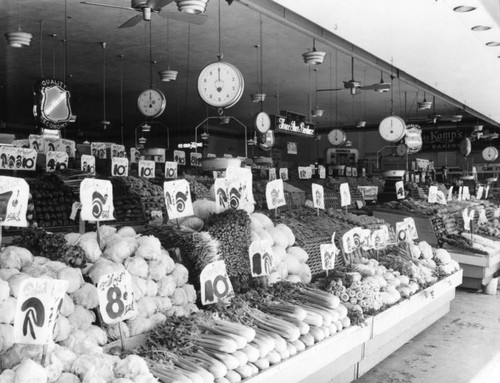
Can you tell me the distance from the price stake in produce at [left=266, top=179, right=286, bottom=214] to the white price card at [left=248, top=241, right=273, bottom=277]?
1.05 meters

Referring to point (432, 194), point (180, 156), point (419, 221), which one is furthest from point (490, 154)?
point (419, 221)

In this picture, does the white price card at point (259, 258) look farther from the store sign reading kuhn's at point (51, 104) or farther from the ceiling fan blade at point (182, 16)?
the store sign reading kuhn's at point (51, 104)

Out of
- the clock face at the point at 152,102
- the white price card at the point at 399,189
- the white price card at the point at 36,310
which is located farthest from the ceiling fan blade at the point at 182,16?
the white price card at the point at 399,189

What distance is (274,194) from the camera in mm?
5000

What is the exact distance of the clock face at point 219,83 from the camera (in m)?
7.17

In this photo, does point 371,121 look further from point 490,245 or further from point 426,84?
point 490,245

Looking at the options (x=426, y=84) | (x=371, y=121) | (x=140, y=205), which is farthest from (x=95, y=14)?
(x=371, y=121)

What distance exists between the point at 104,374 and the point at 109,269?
89 cm

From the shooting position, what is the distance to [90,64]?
12102 millimetres

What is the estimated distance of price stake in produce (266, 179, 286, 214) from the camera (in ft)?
16.2

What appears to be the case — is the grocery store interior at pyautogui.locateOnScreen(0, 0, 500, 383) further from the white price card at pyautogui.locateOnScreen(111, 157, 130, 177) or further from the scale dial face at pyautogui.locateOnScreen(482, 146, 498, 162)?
the scale dial face at pyautogui.locateOnScreen(482, 146, 498, 162)

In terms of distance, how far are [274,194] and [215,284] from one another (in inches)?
67.2

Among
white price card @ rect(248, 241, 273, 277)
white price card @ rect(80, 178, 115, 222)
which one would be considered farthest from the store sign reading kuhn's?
white price card @ rect(248, 241, 273, 277)

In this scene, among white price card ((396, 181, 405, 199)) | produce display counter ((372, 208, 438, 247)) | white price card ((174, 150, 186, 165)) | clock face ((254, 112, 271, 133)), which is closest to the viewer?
produce display counter ((372, 208, 438, 247))
